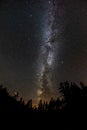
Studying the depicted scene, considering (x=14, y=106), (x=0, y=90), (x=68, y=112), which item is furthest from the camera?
(x=0, y=90)

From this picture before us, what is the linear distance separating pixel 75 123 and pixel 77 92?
6.20 ft

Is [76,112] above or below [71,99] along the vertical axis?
below

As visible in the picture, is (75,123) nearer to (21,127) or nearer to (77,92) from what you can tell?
(77,92)

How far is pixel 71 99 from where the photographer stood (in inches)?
391

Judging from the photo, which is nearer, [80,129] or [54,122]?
[80,129]

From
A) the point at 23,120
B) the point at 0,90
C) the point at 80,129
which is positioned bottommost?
the point at 80,129

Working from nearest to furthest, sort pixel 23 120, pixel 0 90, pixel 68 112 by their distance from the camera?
1. pixel 68 112
2. pixel 23 120
3. pixel 0 90

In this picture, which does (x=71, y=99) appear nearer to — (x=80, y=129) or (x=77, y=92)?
(x=77, y=92)

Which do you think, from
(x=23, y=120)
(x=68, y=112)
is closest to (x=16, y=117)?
(x=23, y=120)

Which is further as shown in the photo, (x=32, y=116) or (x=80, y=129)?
(x=32, y=116)

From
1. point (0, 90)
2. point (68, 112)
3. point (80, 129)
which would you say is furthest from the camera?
point (0, 90)

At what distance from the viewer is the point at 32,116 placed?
1034 cm

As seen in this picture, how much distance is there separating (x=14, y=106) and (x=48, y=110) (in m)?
2.32

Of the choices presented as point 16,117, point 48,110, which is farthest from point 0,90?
point 48,110
